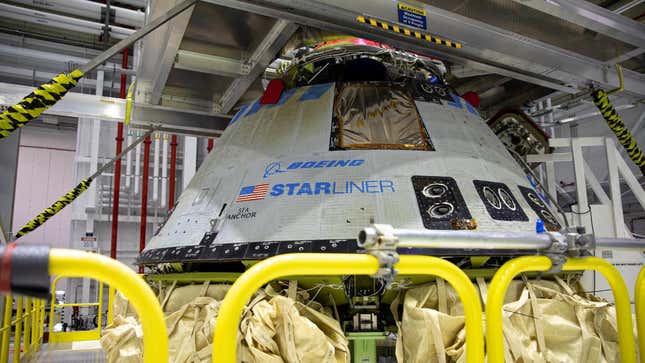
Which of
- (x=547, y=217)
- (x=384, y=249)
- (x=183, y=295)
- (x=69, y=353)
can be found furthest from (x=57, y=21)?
(x=384, y=249)

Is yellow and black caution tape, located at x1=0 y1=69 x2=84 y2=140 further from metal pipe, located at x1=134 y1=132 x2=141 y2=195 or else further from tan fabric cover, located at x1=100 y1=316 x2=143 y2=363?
metal pipe, located at x1=134 y1=132 x2=141 y2=195

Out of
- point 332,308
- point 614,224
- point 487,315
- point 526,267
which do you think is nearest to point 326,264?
point 487,315

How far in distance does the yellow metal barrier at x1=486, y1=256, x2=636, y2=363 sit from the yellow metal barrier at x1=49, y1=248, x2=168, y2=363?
1.44 metres

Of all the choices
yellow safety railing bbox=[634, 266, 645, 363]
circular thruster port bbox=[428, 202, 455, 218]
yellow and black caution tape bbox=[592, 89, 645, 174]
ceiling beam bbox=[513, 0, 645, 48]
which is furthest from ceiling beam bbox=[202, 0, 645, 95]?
yellow safety railing bbox=[634, 266, 645, 363]

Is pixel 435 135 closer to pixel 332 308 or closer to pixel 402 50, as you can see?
pixel 402 50

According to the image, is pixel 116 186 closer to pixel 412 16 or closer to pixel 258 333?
pixel 412 16

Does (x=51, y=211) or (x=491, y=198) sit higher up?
(x=51, y=211)

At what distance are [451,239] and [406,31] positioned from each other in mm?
2666

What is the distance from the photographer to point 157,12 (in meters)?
4.28

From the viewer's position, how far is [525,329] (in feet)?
9.18

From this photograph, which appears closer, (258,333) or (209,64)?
(258,333)

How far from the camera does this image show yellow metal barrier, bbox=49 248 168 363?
4.27 ft

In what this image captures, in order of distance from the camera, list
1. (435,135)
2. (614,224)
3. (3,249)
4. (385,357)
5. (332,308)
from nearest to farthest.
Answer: (3,249) < (332,308) < (385,357) < (435,135) < (614,224)

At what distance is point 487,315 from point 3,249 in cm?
190
